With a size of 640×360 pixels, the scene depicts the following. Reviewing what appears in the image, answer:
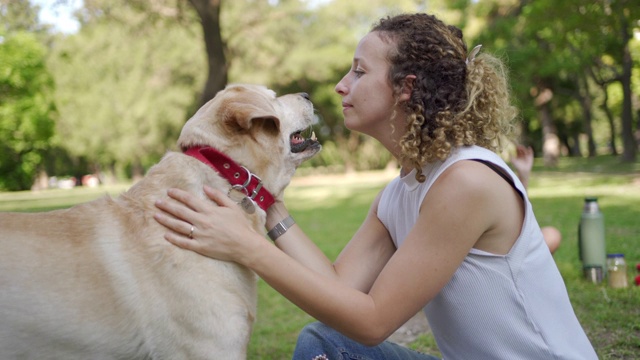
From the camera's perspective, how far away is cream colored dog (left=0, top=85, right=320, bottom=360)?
219 cm

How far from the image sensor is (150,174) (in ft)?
8.31

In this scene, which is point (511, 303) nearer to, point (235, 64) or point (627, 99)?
point (627, 99)

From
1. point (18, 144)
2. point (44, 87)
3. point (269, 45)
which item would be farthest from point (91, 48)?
point (269, 45)

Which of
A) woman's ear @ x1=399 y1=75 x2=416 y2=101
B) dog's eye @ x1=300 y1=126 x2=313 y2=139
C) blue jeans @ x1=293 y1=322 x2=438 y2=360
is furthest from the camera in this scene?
dog's eye @ x1=300 y1=126 x2=313 y2=139

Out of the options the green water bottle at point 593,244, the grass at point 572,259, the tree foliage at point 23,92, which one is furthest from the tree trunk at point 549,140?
the green water bottle at point 593,244

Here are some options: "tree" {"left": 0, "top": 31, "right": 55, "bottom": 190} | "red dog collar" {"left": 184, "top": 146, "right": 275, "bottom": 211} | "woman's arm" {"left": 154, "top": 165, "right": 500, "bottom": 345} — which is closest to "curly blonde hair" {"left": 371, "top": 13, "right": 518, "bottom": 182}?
"woman's arm" {"left": 154, "top": 165, "right": 500, "bottom": 345}

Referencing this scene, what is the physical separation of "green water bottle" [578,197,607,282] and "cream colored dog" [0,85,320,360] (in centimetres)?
462

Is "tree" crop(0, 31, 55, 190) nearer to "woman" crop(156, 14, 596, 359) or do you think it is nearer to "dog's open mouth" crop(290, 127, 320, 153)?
"dog's open mouth" crop(290, 127, 320, 153)

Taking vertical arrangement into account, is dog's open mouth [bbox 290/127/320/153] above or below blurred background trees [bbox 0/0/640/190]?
below

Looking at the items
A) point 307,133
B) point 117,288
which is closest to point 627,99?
point 307,133

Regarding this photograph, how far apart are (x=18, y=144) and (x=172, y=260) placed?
33.4 metres

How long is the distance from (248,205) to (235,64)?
3010 cm

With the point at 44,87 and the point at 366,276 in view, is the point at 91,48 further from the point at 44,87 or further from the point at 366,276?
the point at 366,276

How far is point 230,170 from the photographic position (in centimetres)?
253
